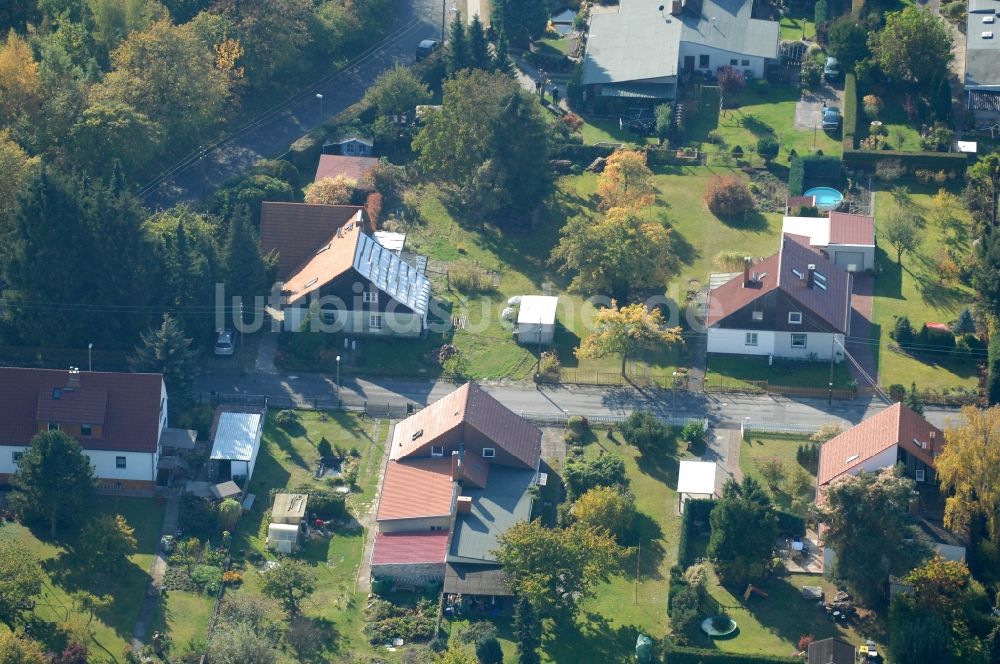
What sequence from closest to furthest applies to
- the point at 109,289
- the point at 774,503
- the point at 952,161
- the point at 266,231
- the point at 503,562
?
the point at 503,562
the point at 774,503
the point at 109,289
the point at 266,231
the point at 952,161

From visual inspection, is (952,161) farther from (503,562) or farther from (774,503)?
(503,562)

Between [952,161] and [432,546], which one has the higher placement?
[952,161]

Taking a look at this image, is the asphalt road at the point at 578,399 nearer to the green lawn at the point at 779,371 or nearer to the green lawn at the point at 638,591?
the green lawn at the point at 779,371

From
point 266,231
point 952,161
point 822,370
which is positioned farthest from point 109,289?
point 952,161

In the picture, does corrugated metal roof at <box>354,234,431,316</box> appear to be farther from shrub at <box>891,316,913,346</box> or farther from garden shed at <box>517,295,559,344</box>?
shrub at <box>891,316,913,346</box>

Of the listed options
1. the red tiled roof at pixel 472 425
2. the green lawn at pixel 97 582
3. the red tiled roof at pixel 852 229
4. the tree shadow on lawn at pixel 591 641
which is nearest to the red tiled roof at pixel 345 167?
the red tiled roof at pixel 472 425

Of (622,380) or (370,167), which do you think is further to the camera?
(370,167)
